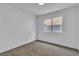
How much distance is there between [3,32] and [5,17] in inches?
9.9

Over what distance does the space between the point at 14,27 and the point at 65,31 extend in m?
0.92

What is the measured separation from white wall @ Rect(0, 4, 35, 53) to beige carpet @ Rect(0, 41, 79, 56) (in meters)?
0.08

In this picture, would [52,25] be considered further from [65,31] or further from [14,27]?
[14,27]

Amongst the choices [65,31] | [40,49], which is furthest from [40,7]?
[40,49]

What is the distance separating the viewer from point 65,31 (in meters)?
1.51

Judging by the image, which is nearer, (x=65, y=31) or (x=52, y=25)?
(x=52, y=25)

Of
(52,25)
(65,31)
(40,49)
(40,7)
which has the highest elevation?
(40,7)

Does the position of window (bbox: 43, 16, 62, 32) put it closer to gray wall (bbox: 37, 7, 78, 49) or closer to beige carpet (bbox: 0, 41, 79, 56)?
gray wall (bbox: 37, 7, 78, 49)

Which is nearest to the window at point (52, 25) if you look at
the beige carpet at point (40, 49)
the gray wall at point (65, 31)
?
the gray wall at point (65, 31)

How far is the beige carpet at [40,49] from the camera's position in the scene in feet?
4.15

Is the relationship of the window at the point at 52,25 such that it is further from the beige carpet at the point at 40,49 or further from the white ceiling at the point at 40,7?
the beige carpet at the point at 40,49

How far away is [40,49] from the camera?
1.51 meters

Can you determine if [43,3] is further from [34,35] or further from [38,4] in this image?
[34,35]

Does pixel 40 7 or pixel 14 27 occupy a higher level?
pixel 40 7
